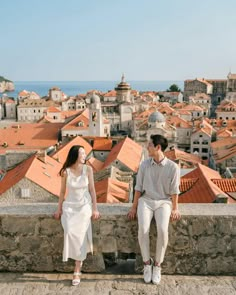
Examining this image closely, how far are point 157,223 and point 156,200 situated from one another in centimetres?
30

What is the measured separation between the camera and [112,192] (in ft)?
59.1

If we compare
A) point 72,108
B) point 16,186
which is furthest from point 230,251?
point 72,108

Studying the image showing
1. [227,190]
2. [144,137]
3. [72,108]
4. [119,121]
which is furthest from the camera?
[72,108]

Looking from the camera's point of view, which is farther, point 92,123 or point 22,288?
point 92,123

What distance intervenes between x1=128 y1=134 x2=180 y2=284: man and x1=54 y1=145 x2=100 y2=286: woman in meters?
0.58

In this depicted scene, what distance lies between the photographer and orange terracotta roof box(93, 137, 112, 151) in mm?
34375

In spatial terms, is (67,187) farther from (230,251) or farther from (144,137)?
(144,137)

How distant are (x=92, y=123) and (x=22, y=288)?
3856 centimetres

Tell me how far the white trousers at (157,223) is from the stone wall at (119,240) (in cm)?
21

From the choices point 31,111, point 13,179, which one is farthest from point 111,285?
point 31,111

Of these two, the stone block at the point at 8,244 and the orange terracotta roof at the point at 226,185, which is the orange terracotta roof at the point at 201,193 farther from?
the stone block at the point at 8,244

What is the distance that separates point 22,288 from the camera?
4.39 metres

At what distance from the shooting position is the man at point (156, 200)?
4.47m

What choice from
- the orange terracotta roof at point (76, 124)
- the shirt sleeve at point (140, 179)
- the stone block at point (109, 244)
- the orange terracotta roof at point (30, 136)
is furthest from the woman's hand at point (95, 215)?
the orange terracotta roof at point (76, 124)
